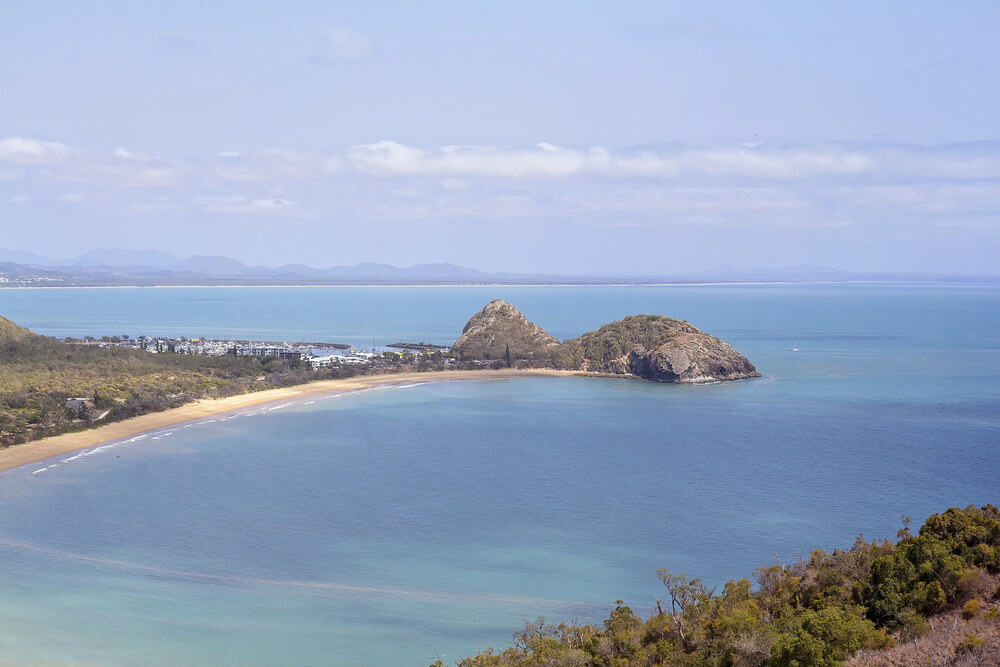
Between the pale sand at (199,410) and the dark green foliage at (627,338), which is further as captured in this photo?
the dark green foliage at (627,338)

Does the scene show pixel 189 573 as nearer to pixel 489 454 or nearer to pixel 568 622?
pixel 568 622

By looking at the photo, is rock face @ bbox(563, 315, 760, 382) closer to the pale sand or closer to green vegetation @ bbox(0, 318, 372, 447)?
the pale sand

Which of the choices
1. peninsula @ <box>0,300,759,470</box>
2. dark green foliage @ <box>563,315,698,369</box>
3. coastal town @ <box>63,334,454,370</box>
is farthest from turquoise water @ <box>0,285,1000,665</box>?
coastal town @ <box>63,334,454,370</box>

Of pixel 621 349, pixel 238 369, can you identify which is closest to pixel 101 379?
pixel 238 369

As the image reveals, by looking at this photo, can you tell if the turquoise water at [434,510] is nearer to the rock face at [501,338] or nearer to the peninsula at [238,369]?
the peninsula at [238,369]

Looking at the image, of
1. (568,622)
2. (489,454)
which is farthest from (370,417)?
(568,622)

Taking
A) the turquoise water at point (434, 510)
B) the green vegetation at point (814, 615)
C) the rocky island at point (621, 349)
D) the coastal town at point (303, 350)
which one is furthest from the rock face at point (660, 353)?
the green vegetation at point (814, 615)
